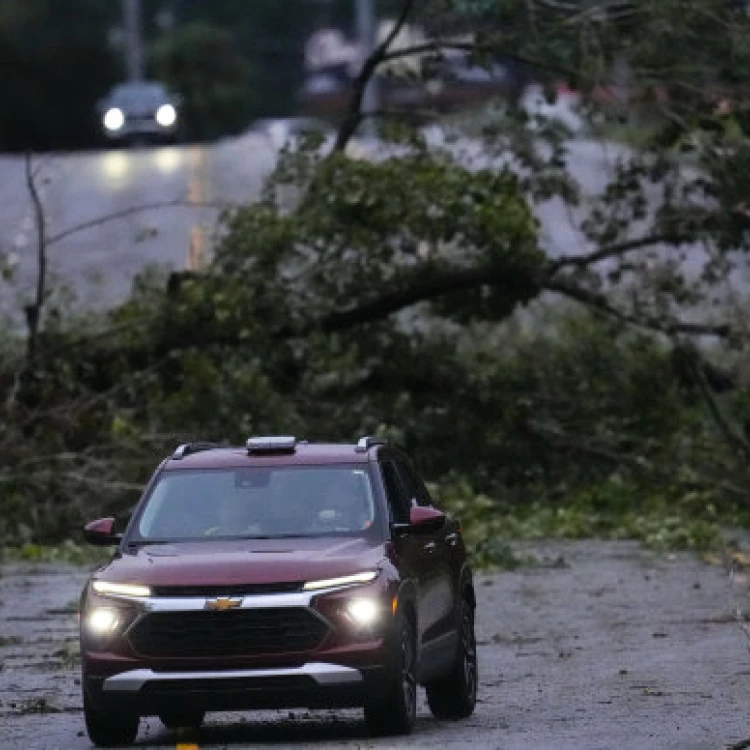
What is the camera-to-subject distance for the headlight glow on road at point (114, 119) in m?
63.3

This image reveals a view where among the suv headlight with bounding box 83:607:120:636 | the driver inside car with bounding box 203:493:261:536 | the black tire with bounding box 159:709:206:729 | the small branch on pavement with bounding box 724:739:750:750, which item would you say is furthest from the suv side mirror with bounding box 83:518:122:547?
the small branch on pavement with bounding box 724:739:750:750

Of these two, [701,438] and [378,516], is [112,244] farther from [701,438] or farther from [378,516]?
[378,516]

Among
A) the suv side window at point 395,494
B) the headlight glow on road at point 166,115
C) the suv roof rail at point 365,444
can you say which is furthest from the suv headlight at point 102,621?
the headlight glow on road at point 166,115

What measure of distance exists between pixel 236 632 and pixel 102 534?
1.35m

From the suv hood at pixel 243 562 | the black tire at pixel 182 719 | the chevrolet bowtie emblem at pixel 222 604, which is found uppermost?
the suv hood at pixel 243 562

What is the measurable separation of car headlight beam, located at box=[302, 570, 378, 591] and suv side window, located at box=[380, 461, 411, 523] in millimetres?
962

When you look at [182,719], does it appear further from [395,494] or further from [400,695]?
[395,494]

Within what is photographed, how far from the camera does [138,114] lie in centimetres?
6391

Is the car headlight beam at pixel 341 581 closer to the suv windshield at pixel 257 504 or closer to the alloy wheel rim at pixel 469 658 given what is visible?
the suv windshield at pixel 257 504

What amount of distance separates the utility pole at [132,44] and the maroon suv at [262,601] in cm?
6250

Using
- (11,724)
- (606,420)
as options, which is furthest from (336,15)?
(11,724)

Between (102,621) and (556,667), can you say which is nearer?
(102,621)

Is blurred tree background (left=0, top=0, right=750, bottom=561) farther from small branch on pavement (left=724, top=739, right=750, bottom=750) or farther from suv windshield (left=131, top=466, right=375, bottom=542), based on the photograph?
small branch on pavement (left=724, top=739, right=750, bottom=750)

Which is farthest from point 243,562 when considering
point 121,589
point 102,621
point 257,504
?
point 257,504
